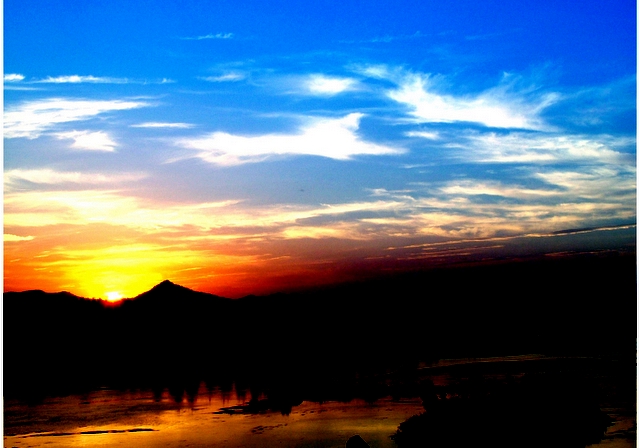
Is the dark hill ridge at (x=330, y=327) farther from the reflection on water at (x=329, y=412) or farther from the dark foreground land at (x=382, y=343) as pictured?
the reflection on water at (x=329, y=412)

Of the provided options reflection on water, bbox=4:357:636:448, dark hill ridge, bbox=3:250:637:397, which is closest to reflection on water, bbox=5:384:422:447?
reflection on water, bbox=4:357:636:448

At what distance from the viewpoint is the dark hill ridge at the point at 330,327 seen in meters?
3.49

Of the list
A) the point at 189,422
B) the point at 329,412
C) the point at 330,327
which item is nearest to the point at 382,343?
the point at 330,327

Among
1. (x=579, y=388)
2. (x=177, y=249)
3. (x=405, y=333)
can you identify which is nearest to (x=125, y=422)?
(x=177, y=249)

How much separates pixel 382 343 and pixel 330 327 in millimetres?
346

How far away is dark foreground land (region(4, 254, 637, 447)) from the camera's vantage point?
3.27 m

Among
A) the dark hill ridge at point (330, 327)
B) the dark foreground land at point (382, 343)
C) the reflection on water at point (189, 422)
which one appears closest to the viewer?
the reflection on water at point (189, 422)

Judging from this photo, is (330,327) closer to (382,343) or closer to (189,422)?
(382,343)

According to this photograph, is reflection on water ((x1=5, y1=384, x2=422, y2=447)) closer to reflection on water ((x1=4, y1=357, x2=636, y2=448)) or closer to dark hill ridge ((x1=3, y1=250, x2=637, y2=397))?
reflection on water ((x1=4, y1=357, x2=636, y2=448))

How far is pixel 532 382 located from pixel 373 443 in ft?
3.12

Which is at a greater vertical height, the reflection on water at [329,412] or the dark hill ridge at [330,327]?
the dark hill ridge at [330,327]

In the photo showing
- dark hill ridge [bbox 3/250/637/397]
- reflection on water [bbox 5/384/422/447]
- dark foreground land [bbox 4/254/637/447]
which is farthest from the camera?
dark hill ridge [bbox 3/250/637/397]

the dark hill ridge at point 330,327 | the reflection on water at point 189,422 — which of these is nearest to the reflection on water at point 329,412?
the reflection on water at point 189,422

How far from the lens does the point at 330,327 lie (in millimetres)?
3865
